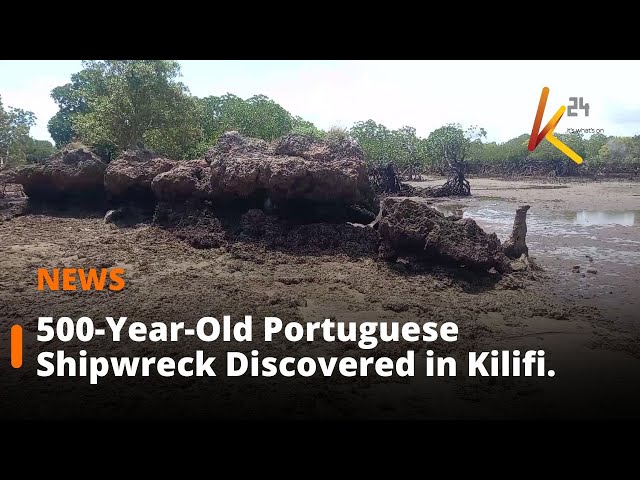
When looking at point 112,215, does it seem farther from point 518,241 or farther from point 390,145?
point 390,145

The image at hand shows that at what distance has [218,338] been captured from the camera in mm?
5941

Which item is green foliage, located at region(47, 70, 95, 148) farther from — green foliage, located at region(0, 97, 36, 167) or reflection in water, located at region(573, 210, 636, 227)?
reflection in water, located at region(573, 210, 636, 227)

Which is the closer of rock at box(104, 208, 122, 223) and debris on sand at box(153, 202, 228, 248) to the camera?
debris on sand at box(153, 202, 228, 248)

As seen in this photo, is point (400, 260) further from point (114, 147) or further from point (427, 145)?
point (427, 145)

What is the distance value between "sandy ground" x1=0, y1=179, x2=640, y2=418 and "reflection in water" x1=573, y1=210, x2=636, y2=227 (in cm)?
179

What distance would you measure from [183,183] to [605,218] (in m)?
13.3

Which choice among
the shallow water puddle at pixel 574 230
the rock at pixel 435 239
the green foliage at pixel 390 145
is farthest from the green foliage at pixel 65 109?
the rock at pixel 435 239

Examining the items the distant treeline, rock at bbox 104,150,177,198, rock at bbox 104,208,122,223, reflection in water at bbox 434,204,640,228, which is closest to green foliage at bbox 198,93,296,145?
the distant treeline

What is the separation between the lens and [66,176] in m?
Result: 14.3

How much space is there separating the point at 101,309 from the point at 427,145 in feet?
121

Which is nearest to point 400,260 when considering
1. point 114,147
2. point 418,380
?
point 418,380

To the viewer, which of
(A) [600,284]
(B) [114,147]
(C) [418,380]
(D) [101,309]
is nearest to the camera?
(C) [418,380]

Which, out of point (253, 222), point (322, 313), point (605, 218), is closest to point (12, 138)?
point (253, 222)

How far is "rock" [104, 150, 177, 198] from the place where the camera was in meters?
12.9
